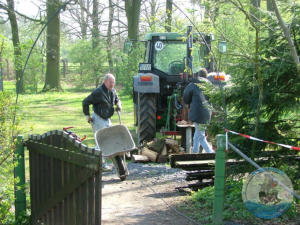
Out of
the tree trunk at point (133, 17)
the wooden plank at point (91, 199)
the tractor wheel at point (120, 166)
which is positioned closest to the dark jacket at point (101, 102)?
the tractor wheel at point (120, 166)

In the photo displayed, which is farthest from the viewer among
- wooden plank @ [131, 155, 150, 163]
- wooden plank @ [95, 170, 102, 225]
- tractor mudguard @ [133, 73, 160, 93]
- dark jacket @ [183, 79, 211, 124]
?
tractor mudguard @ [133, 73, 160, 93]

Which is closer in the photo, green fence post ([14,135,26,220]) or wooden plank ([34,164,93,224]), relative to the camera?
wooden plank ([34,164,93,224])

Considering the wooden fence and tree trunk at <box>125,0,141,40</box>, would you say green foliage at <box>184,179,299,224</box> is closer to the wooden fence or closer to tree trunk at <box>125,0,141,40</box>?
the wooden fence

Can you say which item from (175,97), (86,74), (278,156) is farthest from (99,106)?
(86,74)

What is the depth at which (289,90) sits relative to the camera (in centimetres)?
512

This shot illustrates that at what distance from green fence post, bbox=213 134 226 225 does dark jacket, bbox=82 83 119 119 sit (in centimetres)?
372

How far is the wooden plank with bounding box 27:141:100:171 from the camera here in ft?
A: 12.8

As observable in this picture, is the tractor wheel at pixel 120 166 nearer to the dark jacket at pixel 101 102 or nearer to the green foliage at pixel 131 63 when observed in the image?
the dark jacket at pixel 101 102

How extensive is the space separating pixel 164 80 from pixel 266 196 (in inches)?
258

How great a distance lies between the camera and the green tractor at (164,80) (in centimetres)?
1003

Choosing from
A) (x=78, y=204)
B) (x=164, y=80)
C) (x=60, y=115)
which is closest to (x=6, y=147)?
(x=78, y=204)

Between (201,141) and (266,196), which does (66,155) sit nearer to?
(266,196)

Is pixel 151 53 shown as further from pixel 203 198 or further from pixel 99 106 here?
pixel 203 198

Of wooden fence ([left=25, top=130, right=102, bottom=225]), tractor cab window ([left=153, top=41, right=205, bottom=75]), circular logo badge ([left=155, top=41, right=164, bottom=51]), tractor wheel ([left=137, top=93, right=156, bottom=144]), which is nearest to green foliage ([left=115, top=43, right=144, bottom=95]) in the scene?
tractor cab window ([left=153, top=41, right=205, bottom=75])
